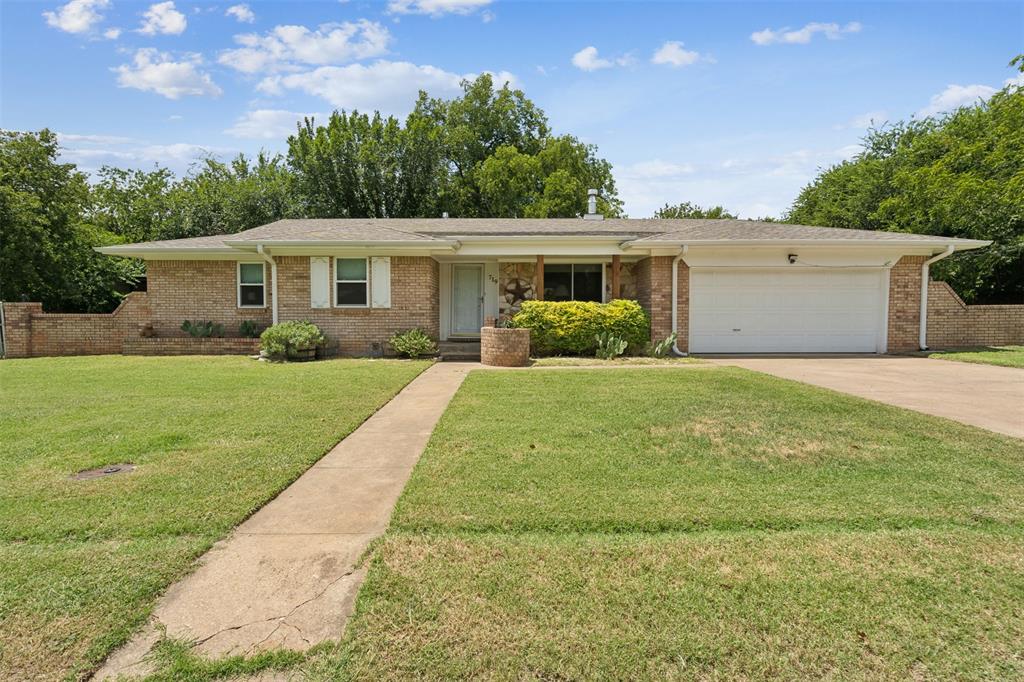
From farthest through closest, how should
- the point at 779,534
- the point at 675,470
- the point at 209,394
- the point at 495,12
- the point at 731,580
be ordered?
the point at 495,12, the point at 209,394, the point at 675,470, the point at 779,534, the point at 731,580

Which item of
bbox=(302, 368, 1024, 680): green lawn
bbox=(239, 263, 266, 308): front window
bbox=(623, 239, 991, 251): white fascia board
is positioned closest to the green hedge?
bbox=(623, 239, 991, 251): white fascia board

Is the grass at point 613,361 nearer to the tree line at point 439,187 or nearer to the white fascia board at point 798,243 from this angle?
the white fascia board at point 798,243

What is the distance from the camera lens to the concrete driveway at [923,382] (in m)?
6.07

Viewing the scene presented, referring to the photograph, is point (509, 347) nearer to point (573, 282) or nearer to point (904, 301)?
point (573, 282)

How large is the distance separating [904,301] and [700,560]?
547 inches

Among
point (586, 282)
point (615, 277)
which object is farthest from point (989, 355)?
point (586, 282)

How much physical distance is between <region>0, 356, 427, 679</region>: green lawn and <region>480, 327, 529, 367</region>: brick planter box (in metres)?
2.92

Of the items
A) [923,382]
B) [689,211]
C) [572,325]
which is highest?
[689,211]

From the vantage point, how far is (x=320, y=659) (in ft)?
6.52

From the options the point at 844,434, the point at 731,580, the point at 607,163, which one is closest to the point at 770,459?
the point at 844,434

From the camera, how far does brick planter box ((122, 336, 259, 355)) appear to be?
13.3 m

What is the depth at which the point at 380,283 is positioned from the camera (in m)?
13.1

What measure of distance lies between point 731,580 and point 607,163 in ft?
113

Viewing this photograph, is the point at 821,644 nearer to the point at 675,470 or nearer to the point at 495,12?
the point at 675,470
